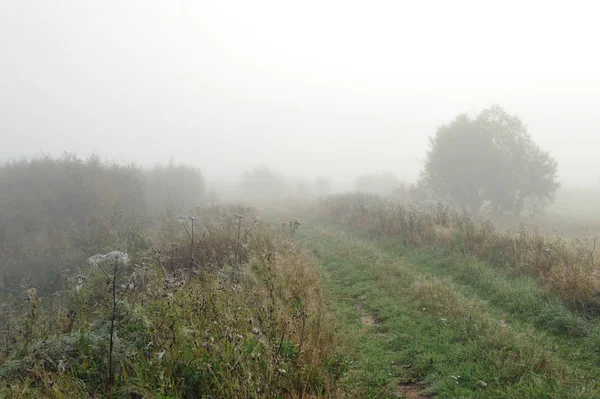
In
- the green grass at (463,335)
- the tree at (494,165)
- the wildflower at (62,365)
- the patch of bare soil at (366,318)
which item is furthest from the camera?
the tree at (494,165)

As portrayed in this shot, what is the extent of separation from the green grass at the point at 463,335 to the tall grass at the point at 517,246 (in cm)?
43

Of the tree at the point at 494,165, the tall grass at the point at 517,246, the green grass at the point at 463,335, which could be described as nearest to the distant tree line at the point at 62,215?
the green grass at the point at 463,335

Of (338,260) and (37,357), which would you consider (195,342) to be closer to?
(37,357)

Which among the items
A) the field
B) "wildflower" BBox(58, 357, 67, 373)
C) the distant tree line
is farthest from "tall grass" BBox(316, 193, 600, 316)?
the distant tree line

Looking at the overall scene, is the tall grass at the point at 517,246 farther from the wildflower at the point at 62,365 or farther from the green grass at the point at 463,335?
the wildflower at the point at 62,365

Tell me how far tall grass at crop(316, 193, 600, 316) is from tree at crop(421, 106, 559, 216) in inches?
653

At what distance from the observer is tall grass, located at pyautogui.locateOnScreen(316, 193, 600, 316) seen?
697 centimetres

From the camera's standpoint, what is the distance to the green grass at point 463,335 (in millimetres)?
4477

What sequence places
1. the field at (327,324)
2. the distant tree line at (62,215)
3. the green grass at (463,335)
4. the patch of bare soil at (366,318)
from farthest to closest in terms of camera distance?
the distant tree line at (62,215) → the patch of bare soil at (366,318) → the green grass at (463,335) → the field at (327,324)

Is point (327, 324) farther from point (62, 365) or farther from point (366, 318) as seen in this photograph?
point (62, 365)

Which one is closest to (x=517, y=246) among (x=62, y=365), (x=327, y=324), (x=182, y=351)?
(x=327, y=324)

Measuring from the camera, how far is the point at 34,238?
17625mm

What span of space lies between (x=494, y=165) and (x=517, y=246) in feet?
72.6

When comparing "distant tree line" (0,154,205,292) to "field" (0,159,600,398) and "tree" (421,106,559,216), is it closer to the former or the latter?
"field" (0,159,600,398)
